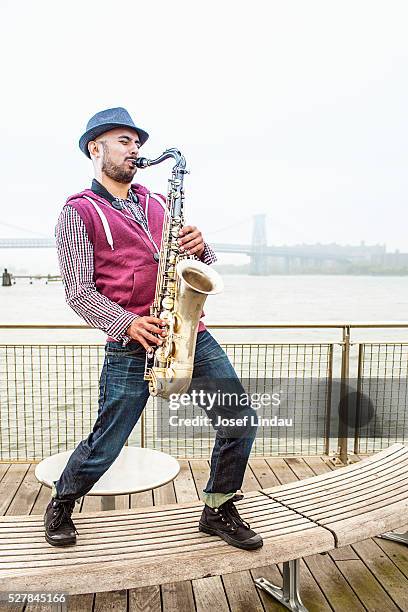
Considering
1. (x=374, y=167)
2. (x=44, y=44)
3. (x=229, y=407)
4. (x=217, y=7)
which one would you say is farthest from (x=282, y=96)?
(x=229, y=407)

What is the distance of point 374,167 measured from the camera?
37.2m

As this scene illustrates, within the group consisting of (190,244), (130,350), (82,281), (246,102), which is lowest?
(130,350)

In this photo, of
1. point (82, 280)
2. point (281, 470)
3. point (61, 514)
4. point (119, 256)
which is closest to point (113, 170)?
point (119, 256)

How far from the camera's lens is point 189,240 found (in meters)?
2.36

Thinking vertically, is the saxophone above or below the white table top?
above

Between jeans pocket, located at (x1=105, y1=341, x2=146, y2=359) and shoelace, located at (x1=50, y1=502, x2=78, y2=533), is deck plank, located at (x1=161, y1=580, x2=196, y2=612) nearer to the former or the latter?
shoelace, located at (x1=50, y1=502, x2=78, y2=533)

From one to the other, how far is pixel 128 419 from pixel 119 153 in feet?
3.24

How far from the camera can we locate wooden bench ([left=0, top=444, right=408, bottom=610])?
212 cm

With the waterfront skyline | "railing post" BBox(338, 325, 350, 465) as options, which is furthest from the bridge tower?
"railing post" BBox(338, 325, 350, 465)

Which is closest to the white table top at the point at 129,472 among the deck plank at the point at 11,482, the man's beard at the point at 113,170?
the deck plank at the point at 11,482

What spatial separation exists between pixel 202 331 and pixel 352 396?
7.17 ft

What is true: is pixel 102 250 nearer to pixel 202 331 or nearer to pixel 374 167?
pixel 202 331

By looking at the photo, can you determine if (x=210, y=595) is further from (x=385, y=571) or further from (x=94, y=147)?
(x=94, y=147)

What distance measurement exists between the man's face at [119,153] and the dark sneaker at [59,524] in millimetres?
1241
